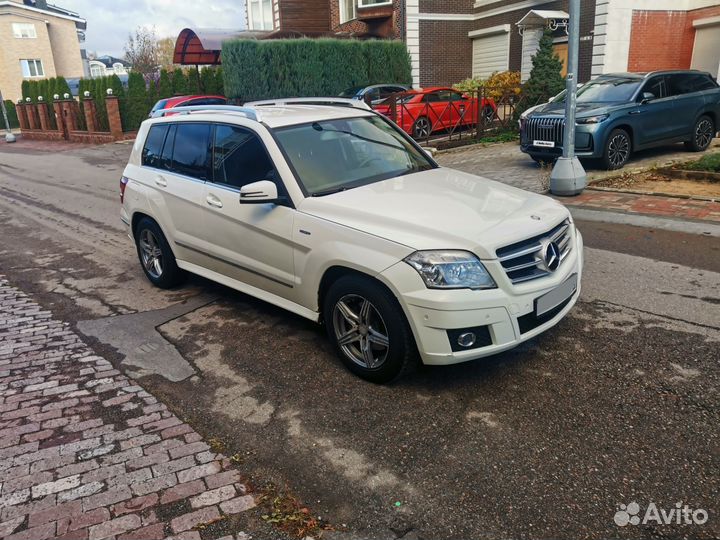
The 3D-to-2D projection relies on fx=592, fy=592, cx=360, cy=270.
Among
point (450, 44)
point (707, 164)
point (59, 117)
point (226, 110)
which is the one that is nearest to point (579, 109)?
point (707, 164)

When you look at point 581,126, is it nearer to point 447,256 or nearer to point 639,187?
point 639,187

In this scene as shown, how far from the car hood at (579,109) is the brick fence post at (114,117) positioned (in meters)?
21.7

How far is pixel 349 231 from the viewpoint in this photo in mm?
3979

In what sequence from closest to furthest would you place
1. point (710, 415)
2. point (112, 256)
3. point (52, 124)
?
point (710, 415), point (112, 256), point (52, 124)

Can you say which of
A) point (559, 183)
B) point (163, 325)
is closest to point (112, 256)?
point (163, 325)

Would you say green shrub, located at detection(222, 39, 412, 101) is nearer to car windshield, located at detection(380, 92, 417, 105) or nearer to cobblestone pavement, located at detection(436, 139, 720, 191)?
car windshield, located at detection(380, 92, 417, 105)

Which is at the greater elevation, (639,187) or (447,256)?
(447,256)

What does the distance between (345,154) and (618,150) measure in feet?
26.8

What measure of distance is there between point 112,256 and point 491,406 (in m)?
6.01

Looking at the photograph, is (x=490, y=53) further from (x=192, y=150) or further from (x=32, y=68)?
(x=32, y=68)

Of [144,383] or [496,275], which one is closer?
[496,275]

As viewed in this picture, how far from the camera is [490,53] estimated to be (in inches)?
1047

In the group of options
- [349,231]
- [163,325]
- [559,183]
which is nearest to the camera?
[349,231]

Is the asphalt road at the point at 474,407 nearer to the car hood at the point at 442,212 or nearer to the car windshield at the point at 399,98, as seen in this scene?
the car hood at the point at 442,212
